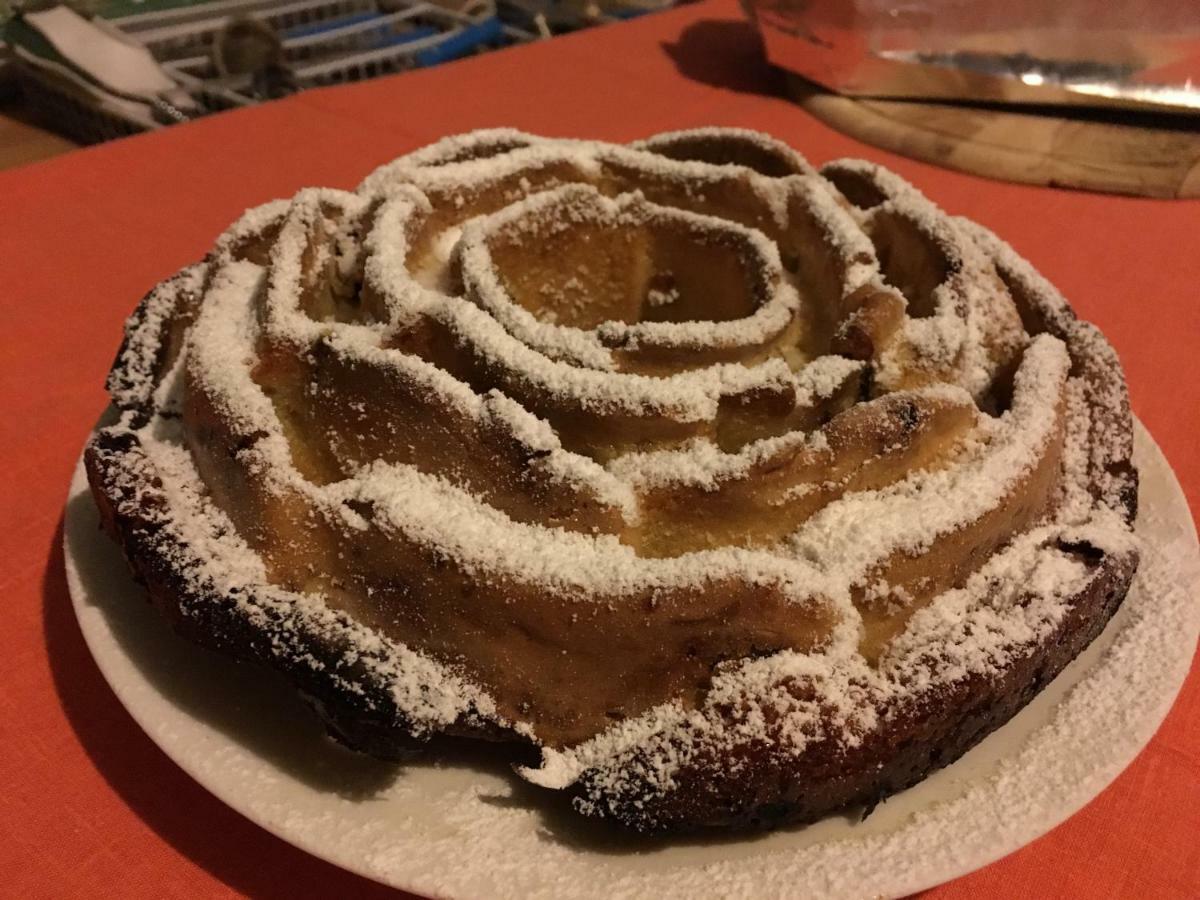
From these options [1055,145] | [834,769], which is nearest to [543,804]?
[834,769]

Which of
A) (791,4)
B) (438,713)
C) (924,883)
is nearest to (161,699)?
(438,713)

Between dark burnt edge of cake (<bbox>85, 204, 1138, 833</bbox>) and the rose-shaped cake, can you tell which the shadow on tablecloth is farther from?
dark burnt edge of cake (<bbox>85, 204, 1138, 833</bbox>)

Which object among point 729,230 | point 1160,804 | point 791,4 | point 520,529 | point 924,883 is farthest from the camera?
point 791,4

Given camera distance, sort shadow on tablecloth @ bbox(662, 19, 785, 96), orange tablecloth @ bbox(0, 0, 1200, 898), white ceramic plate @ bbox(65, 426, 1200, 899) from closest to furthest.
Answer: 1. white ceramic plate @ bbox(65, 426, 1200, 899)
2. orange tablecloth @ bbox(0, 0, 1200, 898)
3. shadow on tablecloth @ bbox(662, 19, 785, 96)

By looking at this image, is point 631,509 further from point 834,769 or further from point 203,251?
point 203,251

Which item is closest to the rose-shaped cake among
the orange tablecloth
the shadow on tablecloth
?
the orange tablecloth

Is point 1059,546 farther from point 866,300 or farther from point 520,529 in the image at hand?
point 520,529

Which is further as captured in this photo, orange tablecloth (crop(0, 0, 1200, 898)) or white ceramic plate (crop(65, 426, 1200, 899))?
orange tablecloth (crop(0, 0, 1200, 898))
